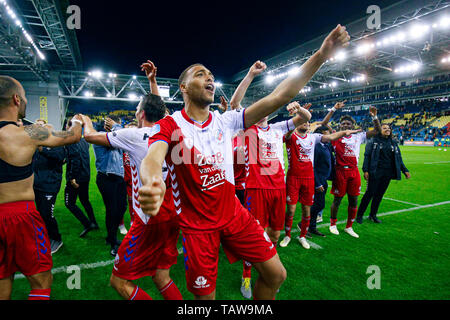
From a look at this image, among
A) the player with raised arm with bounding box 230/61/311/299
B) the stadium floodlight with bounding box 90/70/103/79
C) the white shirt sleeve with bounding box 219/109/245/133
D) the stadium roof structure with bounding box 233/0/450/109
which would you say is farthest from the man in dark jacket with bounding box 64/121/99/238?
the stadium floodlight with bounding box 90/70/103/79

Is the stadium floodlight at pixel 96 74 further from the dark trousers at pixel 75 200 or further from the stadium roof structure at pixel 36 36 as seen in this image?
the dark trousers at pixel 75 200

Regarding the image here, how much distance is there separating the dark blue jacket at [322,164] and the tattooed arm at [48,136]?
434 cm

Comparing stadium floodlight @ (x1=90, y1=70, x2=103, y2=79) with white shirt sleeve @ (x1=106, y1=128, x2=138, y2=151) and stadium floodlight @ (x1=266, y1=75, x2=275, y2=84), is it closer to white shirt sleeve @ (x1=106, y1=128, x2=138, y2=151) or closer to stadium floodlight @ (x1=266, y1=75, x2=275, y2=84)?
stadium floodlight @ (x1=266, y1=75, x2=275, y2=84)

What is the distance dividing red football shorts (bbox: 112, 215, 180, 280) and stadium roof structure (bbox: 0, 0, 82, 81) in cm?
1390

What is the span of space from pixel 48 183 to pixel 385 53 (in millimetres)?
29115

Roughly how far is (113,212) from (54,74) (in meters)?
26.7

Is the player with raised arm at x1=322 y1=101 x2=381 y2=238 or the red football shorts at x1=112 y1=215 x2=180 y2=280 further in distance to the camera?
the player with raised arm at x1=322 y1=101 x2=381 y2=238

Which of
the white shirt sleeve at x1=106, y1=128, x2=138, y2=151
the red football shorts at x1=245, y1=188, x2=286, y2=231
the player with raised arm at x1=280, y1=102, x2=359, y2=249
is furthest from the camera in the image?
the player with raised arm at x1=280, y1=102, x2=359, y2=249

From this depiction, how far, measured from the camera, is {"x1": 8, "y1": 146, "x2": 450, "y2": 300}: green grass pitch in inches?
116

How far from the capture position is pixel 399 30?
16688mm

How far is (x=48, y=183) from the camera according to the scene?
3.81 metres


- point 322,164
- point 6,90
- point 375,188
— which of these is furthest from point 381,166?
point 6,90

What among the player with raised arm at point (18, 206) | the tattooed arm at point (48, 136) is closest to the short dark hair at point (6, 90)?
the player with raised arm at point (18, 206)
